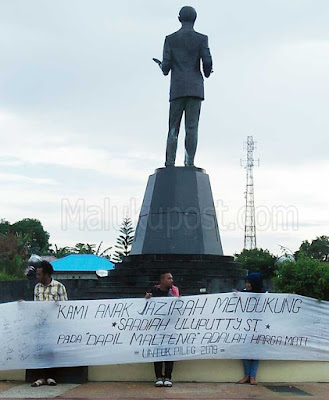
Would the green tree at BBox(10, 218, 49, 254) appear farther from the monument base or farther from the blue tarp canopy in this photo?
the monument base

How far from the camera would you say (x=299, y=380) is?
7164 mm

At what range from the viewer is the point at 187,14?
13.3 meters

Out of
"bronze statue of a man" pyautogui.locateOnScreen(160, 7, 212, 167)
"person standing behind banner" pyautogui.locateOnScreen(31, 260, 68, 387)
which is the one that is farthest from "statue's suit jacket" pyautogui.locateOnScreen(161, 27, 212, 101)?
"person standing behind banner" pyautogui.locateOnScreen(31, 260, 68, 387)

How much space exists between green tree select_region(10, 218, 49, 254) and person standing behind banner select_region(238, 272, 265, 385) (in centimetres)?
7172

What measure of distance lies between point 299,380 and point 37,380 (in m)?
3.11

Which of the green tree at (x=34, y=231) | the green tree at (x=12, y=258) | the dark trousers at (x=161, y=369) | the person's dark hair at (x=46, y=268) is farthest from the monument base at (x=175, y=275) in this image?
the green tree at (x=34, y=231)

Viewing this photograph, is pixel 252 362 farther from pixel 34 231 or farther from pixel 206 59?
pixel 34 231

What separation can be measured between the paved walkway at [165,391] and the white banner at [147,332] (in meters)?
0.33

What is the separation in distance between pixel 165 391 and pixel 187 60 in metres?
8.62

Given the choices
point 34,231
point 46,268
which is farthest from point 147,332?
point 34,231

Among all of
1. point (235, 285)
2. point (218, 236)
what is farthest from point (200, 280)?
point (218, 236)

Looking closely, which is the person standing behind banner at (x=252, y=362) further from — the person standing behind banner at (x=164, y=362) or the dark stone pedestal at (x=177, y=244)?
the dark stone pedestal at (x=177, y=244)

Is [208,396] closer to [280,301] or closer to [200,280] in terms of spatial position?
[280,301]

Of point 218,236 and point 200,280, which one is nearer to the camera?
point 200,280
